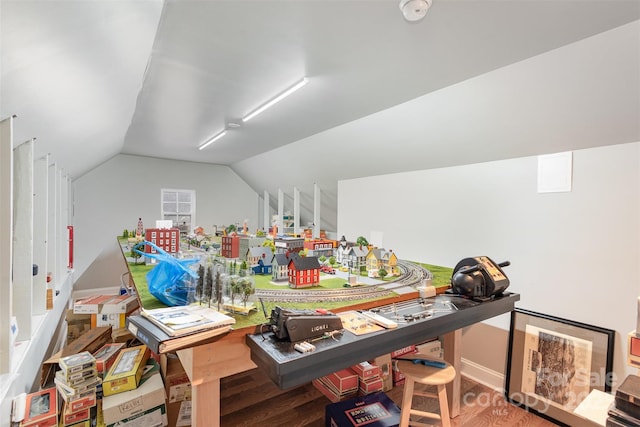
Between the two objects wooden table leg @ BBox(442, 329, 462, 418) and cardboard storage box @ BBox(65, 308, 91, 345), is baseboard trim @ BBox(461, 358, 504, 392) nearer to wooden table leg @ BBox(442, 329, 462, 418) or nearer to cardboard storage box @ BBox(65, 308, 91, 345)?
wooden table leg @ BBox(442, 329, 462, 418)

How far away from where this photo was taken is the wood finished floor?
7.61ft

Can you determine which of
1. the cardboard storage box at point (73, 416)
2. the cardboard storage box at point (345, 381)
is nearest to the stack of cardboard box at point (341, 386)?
the cardboard storage box at point (345, 381)

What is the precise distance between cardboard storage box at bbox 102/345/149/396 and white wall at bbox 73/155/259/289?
18.2 feet

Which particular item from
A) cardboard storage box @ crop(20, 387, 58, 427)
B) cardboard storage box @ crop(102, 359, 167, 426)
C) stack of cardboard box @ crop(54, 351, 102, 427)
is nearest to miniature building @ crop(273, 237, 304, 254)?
cardboard storage box @ crop(102, 359, 167, 426)

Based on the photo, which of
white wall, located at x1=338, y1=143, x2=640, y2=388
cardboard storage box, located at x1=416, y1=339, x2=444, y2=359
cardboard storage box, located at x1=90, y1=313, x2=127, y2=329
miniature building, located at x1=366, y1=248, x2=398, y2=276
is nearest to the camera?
white wall, located at x1=338, y1=143, x2=640, y2=388

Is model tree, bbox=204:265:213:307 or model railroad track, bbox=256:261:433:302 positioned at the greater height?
model tree, bbox=204:265:213:307

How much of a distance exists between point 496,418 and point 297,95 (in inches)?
137

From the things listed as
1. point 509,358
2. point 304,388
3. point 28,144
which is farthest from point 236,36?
point 509,358

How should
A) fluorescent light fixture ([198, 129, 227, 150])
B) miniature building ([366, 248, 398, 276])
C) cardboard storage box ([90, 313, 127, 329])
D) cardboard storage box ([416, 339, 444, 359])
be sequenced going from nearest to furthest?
miniature building ([366, 248, 398, 276]) < cardboard storage box ([90, 313, 127, 329]) < cardboard storage box ([416, 339, 444, 359]) < fluorescent light fixture ([198, 129, 227, 150])

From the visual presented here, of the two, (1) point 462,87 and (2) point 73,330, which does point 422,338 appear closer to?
(1) point 462,87

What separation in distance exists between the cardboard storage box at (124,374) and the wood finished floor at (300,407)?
0.78 metres

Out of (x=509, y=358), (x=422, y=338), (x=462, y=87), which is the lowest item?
(x=509, y=358)

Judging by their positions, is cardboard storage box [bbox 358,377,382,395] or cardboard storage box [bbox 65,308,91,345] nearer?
cardboard storage box [bbox 358,377,382,395]

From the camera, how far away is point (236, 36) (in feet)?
6.75
